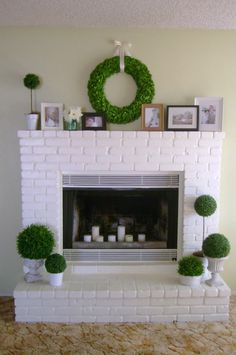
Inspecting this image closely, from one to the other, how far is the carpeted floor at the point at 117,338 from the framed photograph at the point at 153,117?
1604mm

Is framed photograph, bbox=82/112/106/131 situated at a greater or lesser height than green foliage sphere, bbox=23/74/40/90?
lesser

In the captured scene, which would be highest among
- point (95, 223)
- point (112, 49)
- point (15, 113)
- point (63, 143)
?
point (112, 49)

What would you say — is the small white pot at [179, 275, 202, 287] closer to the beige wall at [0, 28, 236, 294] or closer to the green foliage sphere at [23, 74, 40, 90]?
the beige wall at [0, 28, 236, 294]

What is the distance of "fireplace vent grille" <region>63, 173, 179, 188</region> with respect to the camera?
10.8ft

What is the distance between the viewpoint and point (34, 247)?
2.99m

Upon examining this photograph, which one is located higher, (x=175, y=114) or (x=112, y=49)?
(x=112, y=49)

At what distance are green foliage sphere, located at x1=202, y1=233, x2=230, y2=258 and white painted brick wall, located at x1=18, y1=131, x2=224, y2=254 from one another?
0.28 metres

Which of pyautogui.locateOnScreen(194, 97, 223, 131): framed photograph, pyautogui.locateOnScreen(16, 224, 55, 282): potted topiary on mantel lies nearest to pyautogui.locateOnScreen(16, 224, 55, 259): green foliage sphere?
pyautogui.locateOnScreen(16, 224, 55, 282): potted topiary on mantel

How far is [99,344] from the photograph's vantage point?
2.65m

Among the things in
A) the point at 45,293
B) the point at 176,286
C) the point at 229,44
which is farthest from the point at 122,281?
the point at 229,44

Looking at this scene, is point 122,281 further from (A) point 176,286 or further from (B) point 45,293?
(B) point 45,293

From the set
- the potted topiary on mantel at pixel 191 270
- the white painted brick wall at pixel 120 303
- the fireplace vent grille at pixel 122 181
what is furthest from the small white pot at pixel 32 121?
the potted topiary on mantel at pixel 191 270

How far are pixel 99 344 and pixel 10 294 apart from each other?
3.80 ft

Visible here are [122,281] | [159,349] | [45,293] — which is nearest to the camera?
[159,349]
